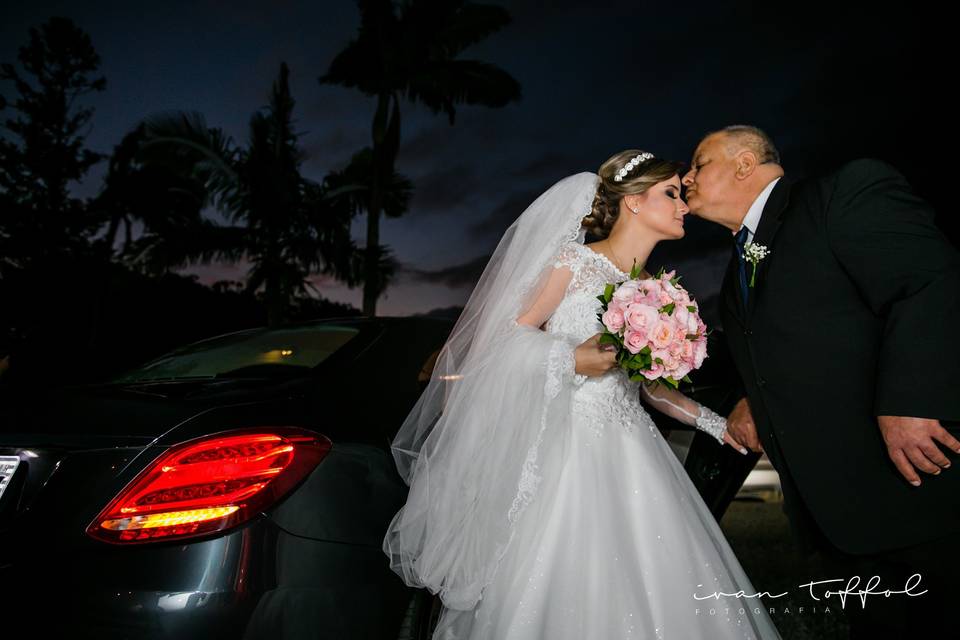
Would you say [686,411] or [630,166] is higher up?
[630,166]

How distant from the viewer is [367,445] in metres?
1.99

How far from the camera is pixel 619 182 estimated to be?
282 centimetres

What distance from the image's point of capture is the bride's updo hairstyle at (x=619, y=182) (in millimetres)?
2791

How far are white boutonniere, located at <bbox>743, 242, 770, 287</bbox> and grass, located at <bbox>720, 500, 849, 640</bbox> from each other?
108 centimetres

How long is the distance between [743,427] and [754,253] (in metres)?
0.72

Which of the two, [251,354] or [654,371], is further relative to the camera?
[251,354]

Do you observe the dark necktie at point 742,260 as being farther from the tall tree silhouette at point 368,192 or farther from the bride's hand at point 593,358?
the tall tree silhouette at point 368,192

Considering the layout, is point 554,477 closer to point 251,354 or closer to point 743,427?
point 743,427

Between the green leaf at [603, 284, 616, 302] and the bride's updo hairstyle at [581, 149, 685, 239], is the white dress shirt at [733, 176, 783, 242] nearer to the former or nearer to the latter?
the bride's updo hairstyle at [581, 149, 685, 239]

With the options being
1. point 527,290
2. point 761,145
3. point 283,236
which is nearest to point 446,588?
point 527,290

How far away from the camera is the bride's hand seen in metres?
2.23

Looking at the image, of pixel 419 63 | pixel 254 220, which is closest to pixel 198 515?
pixel 254 220

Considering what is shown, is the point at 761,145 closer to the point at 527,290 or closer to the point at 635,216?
the point at 635,216

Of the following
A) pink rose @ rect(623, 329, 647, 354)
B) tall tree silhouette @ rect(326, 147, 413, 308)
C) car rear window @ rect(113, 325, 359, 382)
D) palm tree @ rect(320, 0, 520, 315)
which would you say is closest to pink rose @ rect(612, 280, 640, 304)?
pink rose @ rect(623, 329, 647, 354)
